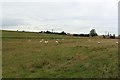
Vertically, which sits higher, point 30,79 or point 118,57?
point 118,57

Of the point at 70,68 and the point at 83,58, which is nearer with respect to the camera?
the point at 70,68

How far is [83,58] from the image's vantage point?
741 inches

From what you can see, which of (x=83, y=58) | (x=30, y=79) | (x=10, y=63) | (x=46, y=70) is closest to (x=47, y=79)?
(x=30, y=79)

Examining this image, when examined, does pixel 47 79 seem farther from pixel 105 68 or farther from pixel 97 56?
pixel 97 56

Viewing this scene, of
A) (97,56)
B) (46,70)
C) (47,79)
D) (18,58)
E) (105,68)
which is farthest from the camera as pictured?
(18,58)

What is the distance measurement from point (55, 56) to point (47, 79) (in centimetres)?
673

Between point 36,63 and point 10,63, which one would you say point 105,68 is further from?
point 10,63

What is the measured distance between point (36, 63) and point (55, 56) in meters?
2.49

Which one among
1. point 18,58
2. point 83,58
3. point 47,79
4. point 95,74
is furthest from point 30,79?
point 18,58

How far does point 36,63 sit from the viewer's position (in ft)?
61.4

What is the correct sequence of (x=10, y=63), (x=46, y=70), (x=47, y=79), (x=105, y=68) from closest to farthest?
(x=47, y=79)
(x=105, y=68)
(x=46, y=70)
(x=10, y=63)

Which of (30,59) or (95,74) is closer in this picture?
(95,74)

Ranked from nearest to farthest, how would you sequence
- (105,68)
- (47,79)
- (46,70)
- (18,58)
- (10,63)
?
(47,79) → (105,68) → (46,70) → (10,63) → (18,58)

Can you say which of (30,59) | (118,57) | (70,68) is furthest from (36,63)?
(118,57)
